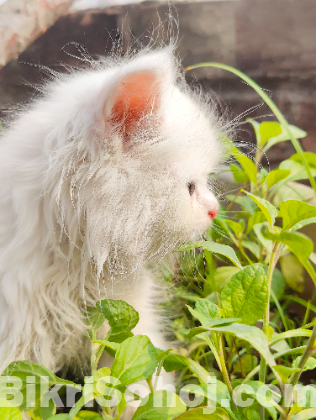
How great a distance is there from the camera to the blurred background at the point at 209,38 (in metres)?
0.97

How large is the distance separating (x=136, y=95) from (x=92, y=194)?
0.14 metres

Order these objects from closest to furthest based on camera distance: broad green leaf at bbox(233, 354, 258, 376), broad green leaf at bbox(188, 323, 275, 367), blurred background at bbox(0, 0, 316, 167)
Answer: broad green leaf at bbox(188, 323, 275, 367) < broad green leaf at bbox(233, 354, 258, 376) < blurred background at bbox(0, 0, 316, 167)

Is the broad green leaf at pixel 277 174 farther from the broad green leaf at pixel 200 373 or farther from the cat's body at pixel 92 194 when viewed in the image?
the broad green leaf at pixel 200 373

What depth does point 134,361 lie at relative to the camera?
1.22ft

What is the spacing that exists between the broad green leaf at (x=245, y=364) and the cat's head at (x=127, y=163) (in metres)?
0.36

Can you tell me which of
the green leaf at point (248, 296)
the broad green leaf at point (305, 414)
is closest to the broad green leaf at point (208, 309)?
the green leaf at point (248, 296)

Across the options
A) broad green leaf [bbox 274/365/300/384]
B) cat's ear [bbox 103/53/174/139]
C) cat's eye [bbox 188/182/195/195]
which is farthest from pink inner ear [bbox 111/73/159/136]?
broad green leaf [bbox 274/365/300/384]

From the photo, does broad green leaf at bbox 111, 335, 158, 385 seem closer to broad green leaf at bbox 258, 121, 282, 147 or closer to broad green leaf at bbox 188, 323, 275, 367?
broad green leaf at bbox 188, 323, 275, 367

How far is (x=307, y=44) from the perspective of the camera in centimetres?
96

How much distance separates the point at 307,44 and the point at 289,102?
0.50 ft

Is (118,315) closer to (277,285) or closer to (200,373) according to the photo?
(200,373)

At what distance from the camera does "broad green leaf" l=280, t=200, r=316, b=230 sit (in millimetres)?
385

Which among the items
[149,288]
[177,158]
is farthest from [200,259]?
[177,158]

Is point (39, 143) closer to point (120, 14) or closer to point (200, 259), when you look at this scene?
point (200, 259)
